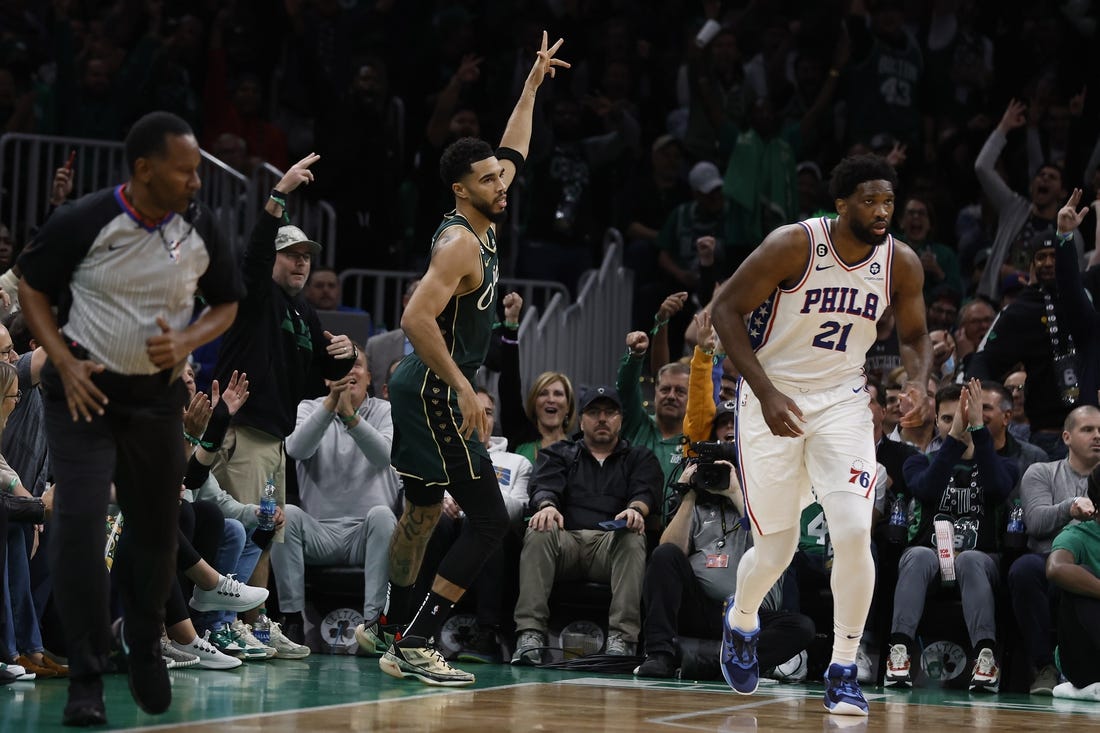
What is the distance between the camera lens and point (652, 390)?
11.8 m

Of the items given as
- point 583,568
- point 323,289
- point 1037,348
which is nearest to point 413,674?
point 583,568

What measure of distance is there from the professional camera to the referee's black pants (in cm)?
382

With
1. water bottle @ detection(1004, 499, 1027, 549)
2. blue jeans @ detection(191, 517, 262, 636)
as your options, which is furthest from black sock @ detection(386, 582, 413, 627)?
water bottle @ detection(1004, 499, 1027, 549)

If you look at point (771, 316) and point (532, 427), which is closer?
point (771, 316)

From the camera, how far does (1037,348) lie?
1067 centimetres

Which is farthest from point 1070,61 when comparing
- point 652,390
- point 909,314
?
point 909,314

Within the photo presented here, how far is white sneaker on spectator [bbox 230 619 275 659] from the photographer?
8352 mm

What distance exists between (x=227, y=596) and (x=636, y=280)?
6337mm

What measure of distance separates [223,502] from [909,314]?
3.89 m

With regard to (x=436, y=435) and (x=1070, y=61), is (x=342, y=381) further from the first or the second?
(x=1070, y=61)

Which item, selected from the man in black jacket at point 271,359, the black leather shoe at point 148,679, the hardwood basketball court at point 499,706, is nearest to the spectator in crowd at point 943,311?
the hardwood basketball court at point 499,706

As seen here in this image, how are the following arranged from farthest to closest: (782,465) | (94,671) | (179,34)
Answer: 1. (179,34)
2. (782,465)
3. (94,671)

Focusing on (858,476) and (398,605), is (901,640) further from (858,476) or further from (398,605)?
(398,605)

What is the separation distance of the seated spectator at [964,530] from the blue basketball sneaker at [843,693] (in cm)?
218
